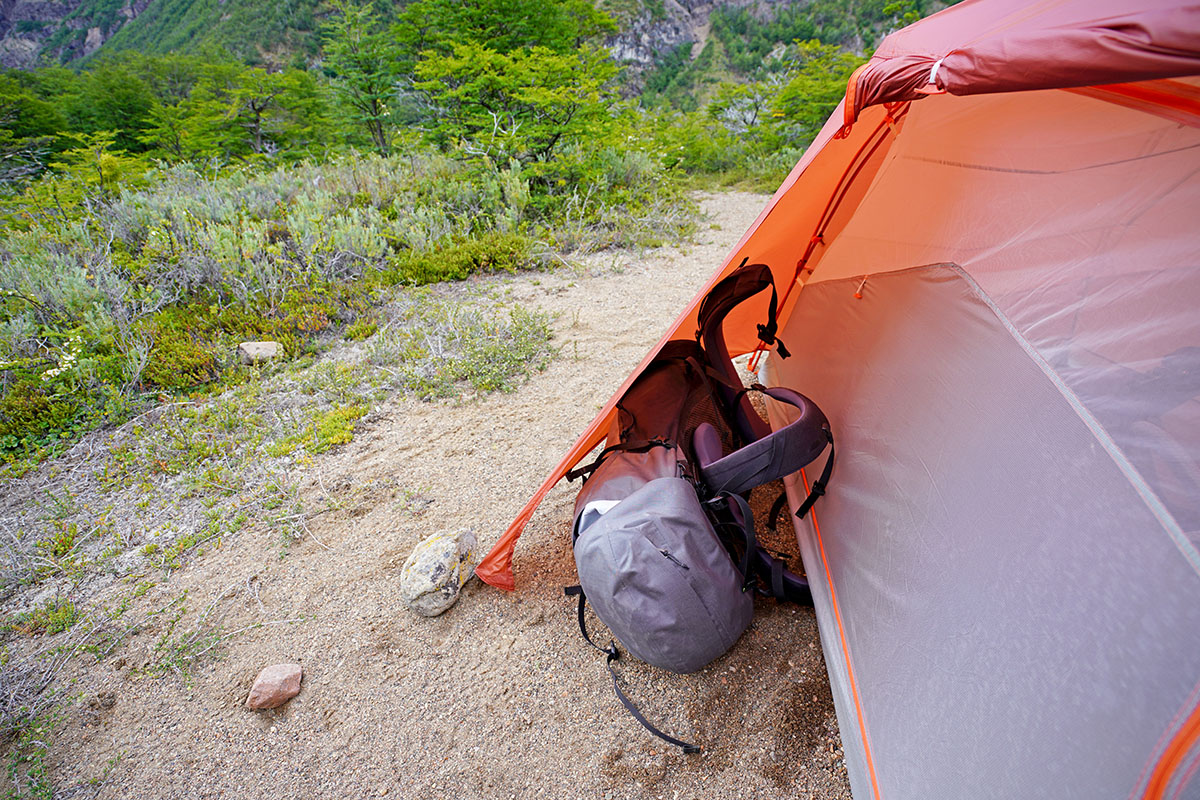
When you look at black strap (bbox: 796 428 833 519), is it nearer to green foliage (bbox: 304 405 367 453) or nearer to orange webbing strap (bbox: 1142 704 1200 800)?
orange webbing strap (bbox: 1142 704 1200 800)

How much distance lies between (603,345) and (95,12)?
8690 centimetres

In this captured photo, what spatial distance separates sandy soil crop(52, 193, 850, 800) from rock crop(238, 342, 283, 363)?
1.77m

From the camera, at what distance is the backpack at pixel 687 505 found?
1583mm

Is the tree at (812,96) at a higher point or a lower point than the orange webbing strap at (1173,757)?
higher

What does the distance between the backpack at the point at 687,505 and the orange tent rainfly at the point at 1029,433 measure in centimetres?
24

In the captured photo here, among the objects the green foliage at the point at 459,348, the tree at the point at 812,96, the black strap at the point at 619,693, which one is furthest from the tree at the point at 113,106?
the black strap at the point at 619,693

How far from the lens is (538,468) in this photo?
9.47ft

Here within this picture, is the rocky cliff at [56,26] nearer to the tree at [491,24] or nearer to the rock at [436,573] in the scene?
the tree at [491,24]

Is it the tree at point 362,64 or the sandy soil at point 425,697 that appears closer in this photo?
the sandy soil at point 425,697

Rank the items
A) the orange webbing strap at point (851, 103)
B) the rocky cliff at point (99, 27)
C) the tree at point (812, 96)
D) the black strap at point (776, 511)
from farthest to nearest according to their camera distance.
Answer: the rocky cliff at point (99, 27)
the tree at point (812, 96)
the black strap at point (776, 511)
the orange webbing strap at point (851, 103)

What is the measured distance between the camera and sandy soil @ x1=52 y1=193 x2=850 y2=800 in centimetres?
166

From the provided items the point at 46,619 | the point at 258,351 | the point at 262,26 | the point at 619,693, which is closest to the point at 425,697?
the point at 619,693

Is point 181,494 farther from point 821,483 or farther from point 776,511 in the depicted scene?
point 821,483

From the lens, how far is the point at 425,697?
6.18 feet
